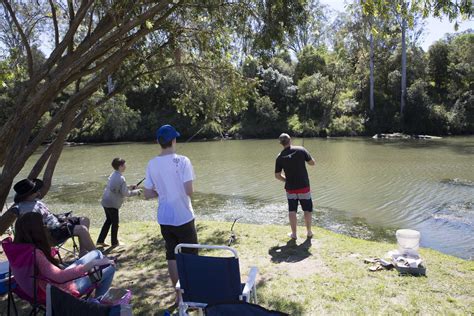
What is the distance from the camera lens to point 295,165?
19.6 ft

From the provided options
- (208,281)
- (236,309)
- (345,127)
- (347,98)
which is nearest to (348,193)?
(208,281)

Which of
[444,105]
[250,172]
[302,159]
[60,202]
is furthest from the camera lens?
[444,105]

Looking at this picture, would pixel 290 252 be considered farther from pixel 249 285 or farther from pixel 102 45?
pixel 102 45

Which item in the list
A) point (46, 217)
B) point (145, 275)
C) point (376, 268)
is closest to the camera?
point (46, 217)

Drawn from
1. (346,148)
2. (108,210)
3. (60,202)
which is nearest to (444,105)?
(346,148)

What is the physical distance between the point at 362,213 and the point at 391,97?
3124 cm

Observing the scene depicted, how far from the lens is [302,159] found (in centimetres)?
600

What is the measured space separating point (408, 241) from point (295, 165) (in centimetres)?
173

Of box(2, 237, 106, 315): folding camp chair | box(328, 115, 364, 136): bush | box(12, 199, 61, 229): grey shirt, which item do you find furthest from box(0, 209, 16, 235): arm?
box(328, 115, 364, 136): bush

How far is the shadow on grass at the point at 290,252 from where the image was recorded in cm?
553

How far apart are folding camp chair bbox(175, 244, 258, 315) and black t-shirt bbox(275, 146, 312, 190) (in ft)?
9.82

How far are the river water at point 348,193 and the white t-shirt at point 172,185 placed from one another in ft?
17.4

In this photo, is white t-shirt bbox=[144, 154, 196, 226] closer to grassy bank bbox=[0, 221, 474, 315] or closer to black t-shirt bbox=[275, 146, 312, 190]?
grassy bank bbox=[0, 221, 474, 315]

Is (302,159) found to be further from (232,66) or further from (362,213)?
(362,213)
